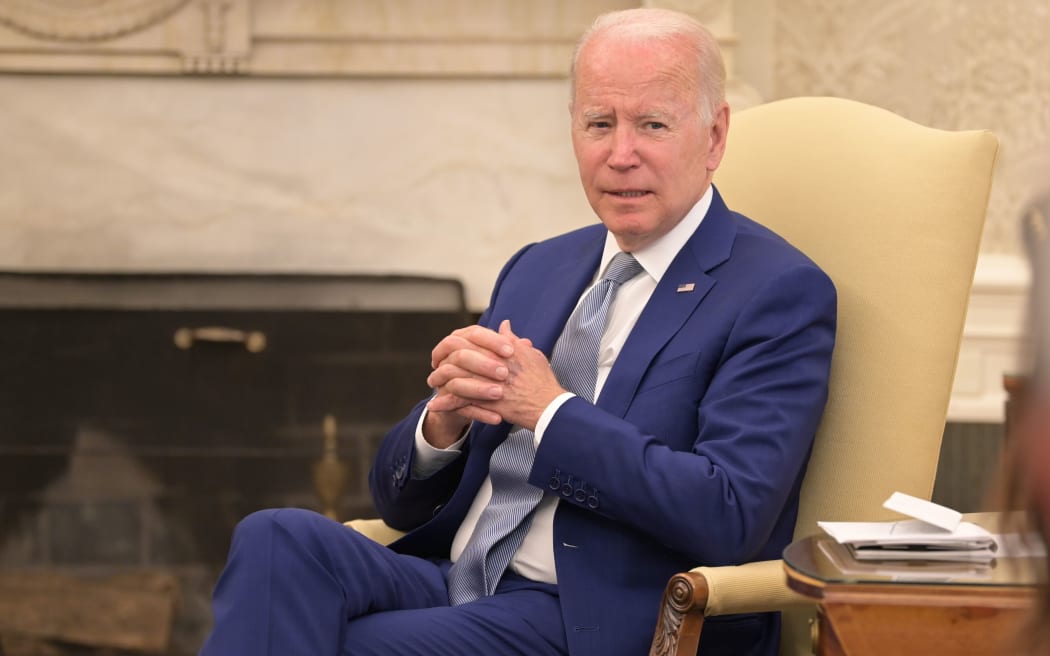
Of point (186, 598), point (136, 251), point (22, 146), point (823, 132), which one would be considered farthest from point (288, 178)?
point (823, 132)

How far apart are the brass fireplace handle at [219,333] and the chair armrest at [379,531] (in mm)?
1429

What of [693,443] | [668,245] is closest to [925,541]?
[693,443]

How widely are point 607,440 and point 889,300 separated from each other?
50cm

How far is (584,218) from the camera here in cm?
335

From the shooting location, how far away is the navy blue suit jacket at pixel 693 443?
5.13ft

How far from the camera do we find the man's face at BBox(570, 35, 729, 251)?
1.78 metres

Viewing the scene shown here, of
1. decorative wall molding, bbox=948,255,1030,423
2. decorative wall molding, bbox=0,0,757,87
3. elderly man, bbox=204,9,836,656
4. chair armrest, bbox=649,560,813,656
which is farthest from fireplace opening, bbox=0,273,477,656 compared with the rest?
chair armrest, bbox=649,560,813,656

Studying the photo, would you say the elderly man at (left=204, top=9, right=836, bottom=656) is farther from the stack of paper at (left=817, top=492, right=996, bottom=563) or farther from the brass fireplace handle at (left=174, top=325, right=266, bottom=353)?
the brass fireplace handle at (left=174, top=325, right=266, bottom=353)

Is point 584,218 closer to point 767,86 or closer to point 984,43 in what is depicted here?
point 767,86

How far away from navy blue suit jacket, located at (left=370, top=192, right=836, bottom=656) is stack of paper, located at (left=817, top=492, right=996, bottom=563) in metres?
0.21

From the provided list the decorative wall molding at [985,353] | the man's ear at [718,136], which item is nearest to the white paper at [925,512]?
the man's ear at [718,136]

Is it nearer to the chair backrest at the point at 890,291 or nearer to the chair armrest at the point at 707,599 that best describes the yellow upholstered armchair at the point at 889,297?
the chair backrest at the point at 890,291

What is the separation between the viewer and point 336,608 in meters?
1.59

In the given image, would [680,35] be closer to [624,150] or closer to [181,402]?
[624,150]
